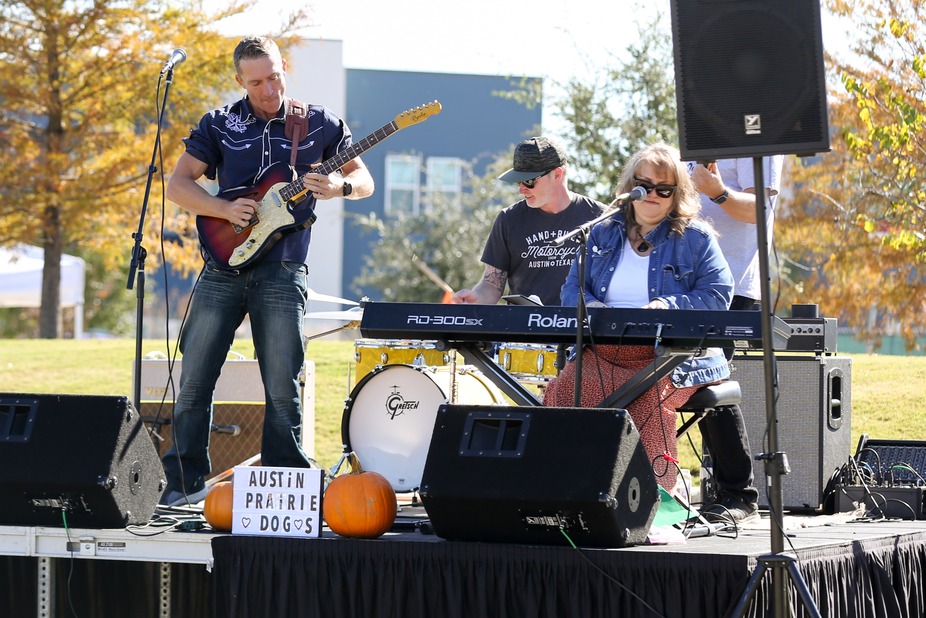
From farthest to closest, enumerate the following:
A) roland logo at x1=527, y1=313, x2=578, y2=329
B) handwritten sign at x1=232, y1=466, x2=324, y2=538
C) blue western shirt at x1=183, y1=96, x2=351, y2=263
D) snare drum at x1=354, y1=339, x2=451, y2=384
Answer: snare drum at x1=354, y1=339, x2=451, y2=384 → blue western shirt at x1=183, y1=96, x2=351, y2=263 → roland logo at x1=527, y1=313, x2=578, y2=329 → handwritten sign at x1=232, y1=466, x2=324, y2=538

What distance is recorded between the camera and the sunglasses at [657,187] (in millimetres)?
4594

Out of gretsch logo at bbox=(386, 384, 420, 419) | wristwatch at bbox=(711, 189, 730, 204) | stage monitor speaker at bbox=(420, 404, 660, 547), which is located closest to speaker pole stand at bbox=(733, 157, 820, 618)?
stage monitor speaker at bbox=(420, 404, 660, 547)

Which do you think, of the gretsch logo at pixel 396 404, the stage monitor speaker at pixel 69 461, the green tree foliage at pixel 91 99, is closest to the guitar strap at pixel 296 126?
the stage monitor speaker at pixel 69 461

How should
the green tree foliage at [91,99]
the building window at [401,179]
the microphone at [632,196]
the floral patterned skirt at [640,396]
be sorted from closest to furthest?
the microphone at [632,196] < the floral patterned skirt at [640,396] < the green tree foliage at [91,99] < the building window at [401,179]

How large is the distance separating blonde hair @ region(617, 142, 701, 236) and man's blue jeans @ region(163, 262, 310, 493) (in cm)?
141

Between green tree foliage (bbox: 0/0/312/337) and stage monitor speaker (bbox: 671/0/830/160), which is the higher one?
green tree foliage (bbox: 0/0/312/337)

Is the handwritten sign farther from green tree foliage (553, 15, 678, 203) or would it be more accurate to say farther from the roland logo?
green tree foliage (553, 15, 678, 203)

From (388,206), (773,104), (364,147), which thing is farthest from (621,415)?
(388,206)

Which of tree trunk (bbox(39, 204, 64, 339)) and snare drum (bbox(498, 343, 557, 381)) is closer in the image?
snare drum (bbox(498, 343, 557, 381))

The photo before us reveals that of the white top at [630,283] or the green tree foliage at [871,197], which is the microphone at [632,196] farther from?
the green tree foliage at [871,197]

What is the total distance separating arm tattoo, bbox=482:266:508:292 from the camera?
5922 millimetres

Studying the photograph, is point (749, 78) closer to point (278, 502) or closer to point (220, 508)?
point (278, 502)

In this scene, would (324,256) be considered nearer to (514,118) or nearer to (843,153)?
(514,118)

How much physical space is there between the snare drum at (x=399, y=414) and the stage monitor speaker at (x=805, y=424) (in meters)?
1.42
